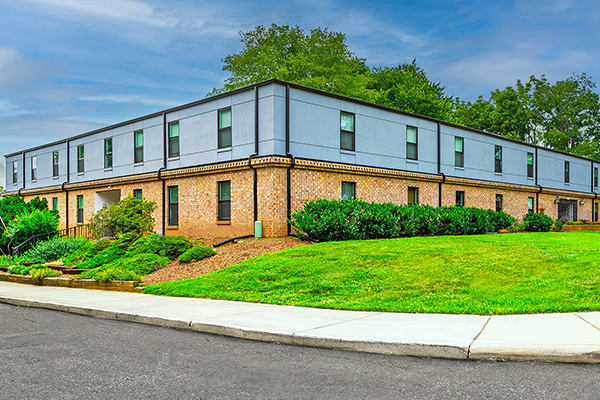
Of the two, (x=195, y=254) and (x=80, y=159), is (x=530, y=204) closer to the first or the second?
(x=195, y=254)

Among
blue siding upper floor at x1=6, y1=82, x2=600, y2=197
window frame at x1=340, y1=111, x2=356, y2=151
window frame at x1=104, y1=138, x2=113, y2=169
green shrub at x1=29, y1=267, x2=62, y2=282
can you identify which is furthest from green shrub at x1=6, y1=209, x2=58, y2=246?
window frame at x1=340, y1=111, x2=356, y2=151

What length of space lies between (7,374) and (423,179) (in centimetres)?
2134

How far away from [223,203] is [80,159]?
1447 centimetres

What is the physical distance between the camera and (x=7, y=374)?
578cm

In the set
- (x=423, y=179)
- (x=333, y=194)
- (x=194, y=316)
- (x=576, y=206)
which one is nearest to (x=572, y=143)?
(x=576, y=206)

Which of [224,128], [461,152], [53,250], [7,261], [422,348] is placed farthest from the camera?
[461,152]

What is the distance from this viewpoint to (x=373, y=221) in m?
18.2

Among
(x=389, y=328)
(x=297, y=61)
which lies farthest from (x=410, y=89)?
(x=389, y=328)

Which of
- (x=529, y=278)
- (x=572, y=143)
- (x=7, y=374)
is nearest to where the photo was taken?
(x=7, y=374)

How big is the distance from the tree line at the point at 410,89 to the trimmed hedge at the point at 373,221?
25043mm

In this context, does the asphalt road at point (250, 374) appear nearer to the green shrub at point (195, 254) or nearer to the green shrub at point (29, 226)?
the green shrub at point (195, 254)

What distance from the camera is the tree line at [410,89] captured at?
46.4 meters

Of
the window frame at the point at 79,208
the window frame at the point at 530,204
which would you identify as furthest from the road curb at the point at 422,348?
the window frame at the point at 530,204

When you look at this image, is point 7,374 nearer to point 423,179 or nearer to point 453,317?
point 453,317
